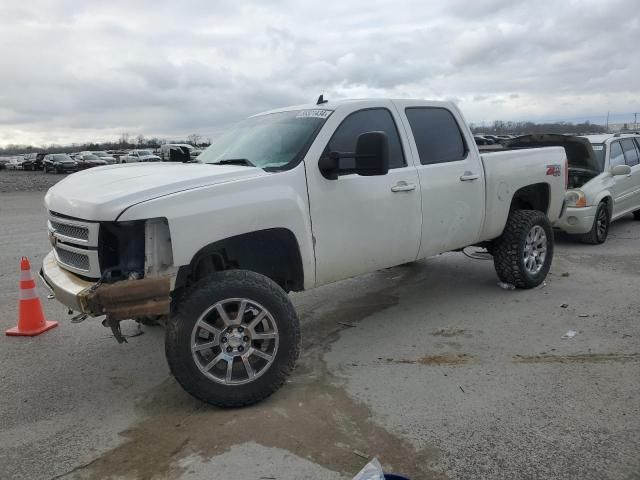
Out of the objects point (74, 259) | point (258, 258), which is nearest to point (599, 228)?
point (258, 258)

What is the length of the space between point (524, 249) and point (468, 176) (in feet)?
4.35

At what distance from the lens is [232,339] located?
3.59 meters

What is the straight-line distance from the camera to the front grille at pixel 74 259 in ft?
11.5

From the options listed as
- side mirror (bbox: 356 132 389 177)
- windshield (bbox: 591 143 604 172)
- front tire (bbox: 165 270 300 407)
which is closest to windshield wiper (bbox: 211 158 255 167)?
side mirror (bbox: 356 132 389 177)

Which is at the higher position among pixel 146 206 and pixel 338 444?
pixel 146 206

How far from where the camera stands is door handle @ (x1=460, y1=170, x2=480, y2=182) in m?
5.30

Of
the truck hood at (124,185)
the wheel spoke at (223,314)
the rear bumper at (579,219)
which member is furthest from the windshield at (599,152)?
the wheel spoke at (223,314)

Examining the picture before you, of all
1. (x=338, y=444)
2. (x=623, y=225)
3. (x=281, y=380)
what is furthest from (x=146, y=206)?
(x=623, y=225)

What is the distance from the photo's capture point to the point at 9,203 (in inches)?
747

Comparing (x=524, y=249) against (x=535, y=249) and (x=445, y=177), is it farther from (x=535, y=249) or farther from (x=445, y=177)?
(x=445, y=177)

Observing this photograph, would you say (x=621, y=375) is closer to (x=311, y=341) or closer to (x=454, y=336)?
(x=454, y=336)

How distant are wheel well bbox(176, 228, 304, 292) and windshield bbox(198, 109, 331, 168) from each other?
0.57 m

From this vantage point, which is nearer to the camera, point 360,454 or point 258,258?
point 360,454

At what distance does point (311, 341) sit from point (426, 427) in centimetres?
176
